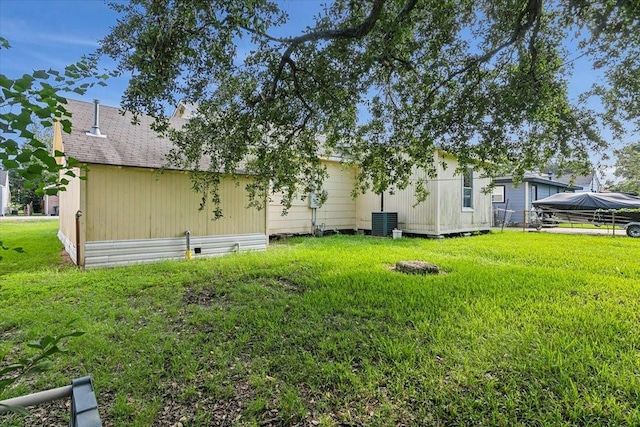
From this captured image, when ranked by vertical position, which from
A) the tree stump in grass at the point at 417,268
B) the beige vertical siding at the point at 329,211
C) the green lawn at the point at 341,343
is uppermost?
the beige vertical siding at the point at 329,211

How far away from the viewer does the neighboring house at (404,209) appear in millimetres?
10758

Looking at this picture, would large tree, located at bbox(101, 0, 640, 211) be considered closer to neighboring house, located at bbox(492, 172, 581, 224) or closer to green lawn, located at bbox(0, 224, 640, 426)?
green lawn, located at bbox(0, 224, 640, 426)

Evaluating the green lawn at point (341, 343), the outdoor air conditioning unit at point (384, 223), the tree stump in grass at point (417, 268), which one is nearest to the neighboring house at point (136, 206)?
the green lawn at point (341, 343)

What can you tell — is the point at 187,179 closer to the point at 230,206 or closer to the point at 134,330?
the point at 230,206

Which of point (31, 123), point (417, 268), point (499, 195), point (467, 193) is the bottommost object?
point (417, 268)

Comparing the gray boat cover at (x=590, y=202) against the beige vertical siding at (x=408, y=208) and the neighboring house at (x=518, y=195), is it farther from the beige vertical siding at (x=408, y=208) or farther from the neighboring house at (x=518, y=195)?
the beige vertical siding at (x=408, y=208)

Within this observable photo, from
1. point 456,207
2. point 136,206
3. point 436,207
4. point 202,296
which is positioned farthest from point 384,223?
point 202,296

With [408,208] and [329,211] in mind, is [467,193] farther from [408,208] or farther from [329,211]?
[329,211]

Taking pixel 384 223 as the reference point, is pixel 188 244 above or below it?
below

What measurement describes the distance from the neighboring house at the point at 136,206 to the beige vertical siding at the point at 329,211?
191 cm

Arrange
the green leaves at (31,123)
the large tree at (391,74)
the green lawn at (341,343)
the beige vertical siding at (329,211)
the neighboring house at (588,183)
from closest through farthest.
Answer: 1. the green leaves at (31,123)
2. the green lawn at (341,343)
3. the large tree at (391,74)
4. the beige vertical siding at (329,211)
5. the neighboring house at (588,183)

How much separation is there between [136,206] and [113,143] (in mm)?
1614

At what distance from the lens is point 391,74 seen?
5297 millimetres

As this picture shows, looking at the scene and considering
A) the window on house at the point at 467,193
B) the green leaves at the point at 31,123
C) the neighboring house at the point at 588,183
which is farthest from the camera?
the neighboring house at the point at 588,183
